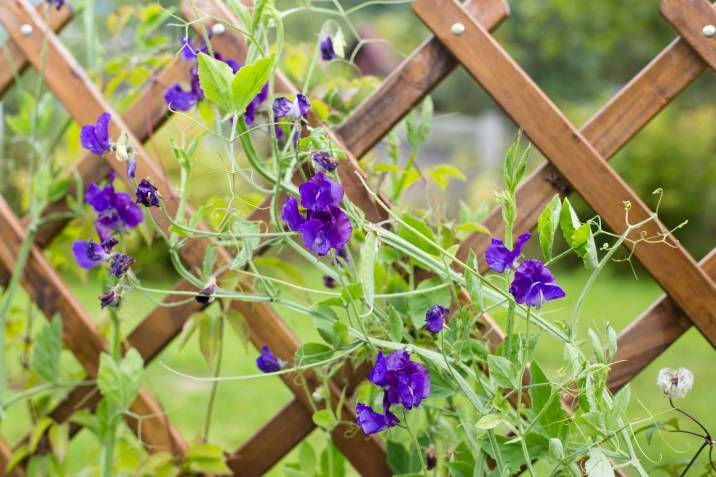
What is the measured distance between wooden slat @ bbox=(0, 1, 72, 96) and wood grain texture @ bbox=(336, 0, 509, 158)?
58 cm

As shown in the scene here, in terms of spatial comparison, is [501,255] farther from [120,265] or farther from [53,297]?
[53,297]

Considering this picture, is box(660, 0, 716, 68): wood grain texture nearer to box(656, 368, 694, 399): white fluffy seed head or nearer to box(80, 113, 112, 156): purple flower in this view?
box(656, 368, 694, 399): white fluffy seed head

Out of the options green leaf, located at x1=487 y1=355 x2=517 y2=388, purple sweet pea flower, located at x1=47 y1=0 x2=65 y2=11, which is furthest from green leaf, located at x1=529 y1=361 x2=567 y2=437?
purple sweet pea flower, located at x1=47 y1=0 x2=65 y2=11

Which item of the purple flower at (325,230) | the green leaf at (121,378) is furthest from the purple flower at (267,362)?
the purple flower at (325,230)

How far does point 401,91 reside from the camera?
124 cm

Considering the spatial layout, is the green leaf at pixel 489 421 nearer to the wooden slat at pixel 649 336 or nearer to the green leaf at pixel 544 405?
the green leaf at pixel 544 405

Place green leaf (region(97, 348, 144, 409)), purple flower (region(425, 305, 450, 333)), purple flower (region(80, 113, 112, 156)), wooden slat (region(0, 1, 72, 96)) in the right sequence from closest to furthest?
1. purple flower (region(425, 305, 450, 333))
2. purple flower (region(80, 113, 112, 156))
3. green leaf (region(97, 348, 144, 409))
4. wooden slat (region(0, 1, 72, 96))

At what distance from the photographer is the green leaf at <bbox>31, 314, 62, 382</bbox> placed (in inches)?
53.3

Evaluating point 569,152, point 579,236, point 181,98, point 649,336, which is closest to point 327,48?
point 181,98

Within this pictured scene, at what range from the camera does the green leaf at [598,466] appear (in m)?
0.83

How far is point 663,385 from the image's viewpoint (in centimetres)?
92

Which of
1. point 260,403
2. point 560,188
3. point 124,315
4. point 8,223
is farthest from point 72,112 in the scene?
point 260,403

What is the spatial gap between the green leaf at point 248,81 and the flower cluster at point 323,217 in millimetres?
114

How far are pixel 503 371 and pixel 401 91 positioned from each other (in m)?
0.51
